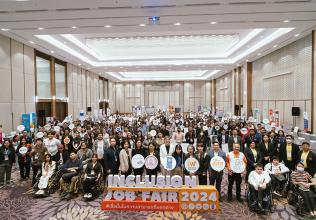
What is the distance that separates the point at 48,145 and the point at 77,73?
1494 centimetres

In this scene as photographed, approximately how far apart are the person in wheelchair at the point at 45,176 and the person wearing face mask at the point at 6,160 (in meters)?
1.47

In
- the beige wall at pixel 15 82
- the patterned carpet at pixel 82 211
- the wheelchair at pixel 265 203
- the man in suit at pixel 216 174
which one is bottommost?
the patterned carpet at pixel 82 211

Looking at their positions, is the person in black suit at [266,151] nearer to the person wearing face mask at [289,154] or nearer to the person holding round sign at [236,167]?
the person wearing face mask at [289,154]

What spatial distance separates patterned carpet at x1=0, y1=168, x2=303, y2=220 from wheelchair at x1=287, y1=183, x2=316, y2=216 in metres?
0.13

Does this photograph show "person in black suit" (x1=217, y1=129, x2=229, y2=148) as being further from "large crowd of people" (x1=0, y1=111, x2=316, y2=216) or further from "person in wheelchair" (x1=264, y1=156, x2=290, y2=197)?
"person in wheelchair" (x1=264, y1=156, x2=290, y2=197)

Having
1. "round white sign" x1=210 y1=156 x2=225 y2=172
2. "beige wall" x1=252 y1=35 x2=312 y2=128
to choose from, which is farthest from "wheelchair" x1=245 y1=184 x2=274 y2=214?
"beige wall" x1=252 y1=35 x2=312 y2=128

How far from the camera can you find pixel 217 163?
20.1 feet

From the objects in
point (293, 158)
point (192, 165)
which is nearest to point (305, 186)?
point (293, 158)

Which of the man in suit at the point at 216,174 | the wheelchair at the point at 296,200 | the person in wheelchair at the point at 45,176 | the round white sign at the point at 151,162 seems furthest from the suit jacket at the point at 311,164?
the person in wheelchair at the point at 45,176

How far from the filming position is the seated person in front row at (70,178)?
651cm

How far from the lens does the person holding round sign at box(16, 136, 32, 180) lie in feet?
25.3

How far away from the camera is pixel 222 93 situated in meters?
30.2

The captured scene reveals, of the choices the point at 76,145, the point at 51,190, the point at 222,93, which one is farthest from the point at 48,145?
the point at 222,93

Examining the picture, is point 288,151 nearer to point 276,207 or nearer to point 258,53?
point 276,207
